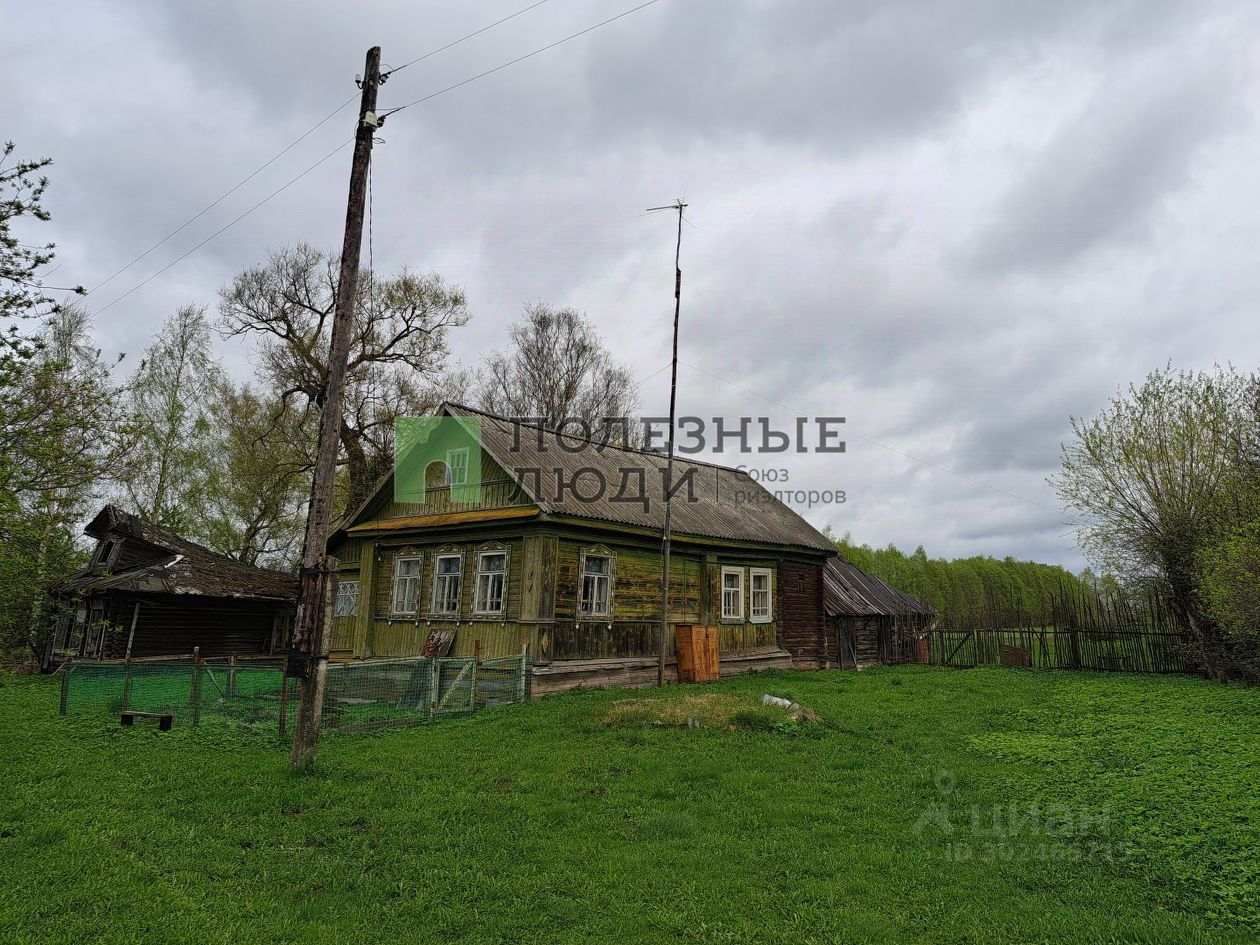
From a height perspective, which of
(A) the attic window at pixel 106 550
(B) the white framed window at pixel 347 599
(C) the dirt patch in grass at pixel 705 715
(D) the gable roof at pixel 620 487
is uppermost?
(D) the gable roof at pixel 620 487

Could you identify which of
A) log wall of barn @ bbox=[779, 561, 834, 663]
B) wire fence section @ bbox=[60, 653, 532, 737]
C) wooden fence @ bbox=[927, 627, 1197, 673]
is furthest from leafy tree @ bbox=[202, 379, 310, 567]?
wooden fence @ bbox=[927, 627, 1197, 673]

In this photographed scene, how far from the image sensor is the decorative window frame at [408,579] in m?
18.2

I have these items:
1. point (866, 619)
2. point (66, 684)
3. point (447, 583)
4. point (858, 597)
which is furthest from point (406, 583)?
point (866, 619)

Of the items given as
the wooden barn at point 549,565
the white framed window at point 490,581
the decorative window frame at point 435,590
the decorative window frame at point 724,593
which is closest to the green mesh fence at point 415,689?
the wooden barn at point 549,565

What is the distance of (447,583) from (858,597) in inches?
654

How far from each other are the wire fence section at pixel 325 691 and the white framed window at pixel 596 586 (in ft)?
7.44

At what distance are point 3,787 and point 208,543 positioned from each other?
25.0 meters

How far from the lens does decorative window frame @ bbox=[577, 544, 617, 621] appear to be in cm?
1638

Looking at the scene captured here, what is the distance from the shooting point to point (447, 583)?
58.0 feet

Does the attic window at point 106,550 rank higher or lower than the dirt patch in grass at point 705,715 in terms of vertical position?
higher

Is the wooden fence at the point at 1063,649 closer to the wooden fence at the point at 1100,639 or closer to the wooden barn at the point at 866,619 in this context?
the wooden fence at the point at 1100,639

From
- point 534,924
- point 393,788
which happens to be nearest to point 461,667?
point 393,788

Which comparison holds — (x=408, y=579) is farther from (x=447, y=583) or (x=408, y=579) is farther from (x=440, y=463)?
(x=440, y=463)

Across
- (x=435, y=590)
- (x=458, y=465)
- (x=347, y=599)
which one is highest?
(x=458, y=465)
